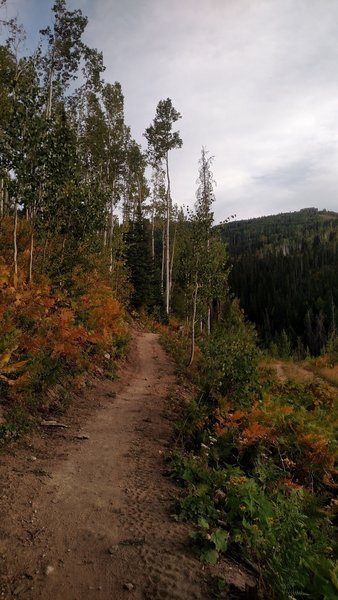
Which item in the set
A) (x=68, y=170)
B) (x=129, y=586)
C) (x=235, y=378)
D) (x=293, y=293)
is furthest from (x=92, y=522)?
(x=293, y=293)

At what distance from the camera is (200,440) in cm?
771

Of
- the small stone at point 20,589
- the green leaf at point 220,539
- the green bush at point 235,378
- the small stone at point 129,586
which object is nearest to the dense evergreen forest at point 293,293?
the green bush at point 235,378

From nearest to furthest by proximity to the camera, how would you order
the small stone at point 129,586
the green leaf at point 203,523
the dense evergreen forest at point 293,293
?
1. the small stone at point 129,586
2. the green leaf at point 203,523
3. the dense evergreen forest at point 293,293

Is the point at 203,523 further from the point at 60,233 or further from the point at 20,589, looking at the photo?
the point at 60,233

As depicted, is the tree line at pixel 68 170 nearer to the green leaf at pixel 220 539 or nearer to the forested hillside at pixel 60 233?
the forested hillside at pixel 60 233

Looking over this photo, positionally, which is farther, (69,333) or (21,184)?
(21,184)

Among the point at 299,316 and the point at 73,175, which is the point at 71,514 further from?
the point at 299,316

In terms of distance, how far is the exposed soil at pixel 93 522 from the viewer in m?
3.32

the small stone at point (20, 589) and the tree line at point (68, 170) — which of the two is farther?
the tree line at point (68, 170)

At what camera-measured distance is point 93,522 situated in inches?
169

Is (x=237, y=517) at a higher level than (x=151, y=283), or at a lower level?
lower

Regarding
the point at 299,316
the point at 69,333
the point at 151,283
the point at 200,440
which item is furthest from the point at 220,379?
the point at 299,316

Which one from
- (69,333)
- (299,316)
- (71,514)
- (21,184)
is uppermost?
(21,184)

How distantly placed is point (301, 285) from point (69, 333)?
92714mm
